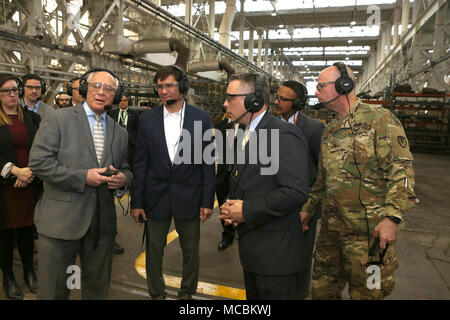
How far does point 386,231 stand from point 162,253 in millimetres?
1799

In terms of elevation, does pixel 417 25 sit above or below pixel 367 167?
above

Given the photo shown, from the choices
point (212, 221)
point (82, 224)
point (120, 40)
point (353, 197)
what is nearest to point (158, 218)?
point (82, 224)

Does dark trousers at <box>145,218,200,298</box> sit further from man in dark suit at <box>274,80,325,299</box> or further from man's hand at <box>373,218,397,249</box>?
man's hand at <box>373,218,397,249</box>

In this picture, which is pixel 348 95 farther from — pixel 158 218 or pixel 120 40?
pixel 120 40

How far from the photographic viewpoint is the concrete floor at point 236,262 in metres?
3.10

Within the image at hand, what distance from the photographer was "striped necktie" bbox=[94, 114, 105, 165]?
2254mm

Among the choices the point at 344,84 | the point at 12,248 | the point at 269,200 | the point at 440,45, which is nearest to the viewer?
the point at 269,200

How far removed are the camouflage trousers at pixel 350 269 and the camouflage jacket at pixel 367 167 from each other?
0.12m

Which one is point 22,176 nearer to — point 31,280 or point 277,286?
point 31,280

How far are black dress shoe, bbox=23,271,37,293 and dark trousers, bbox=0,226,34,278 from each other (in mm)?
39

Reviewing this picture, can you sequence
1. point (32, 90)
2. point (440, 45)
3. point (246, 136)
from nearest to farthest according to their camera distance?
1. point (246, 136)
2. point (32, 90)
3. point (440, 45)

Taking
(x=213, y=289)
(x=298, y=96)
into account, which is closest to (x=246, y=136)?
(x=298, y=96)

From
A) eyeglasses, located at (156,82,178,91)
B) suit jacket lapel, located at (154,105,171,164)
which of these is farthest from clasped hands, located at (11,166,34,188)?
eyeglasses, located at (156,82,178,91)

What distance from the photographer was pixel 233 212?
1794 mm
